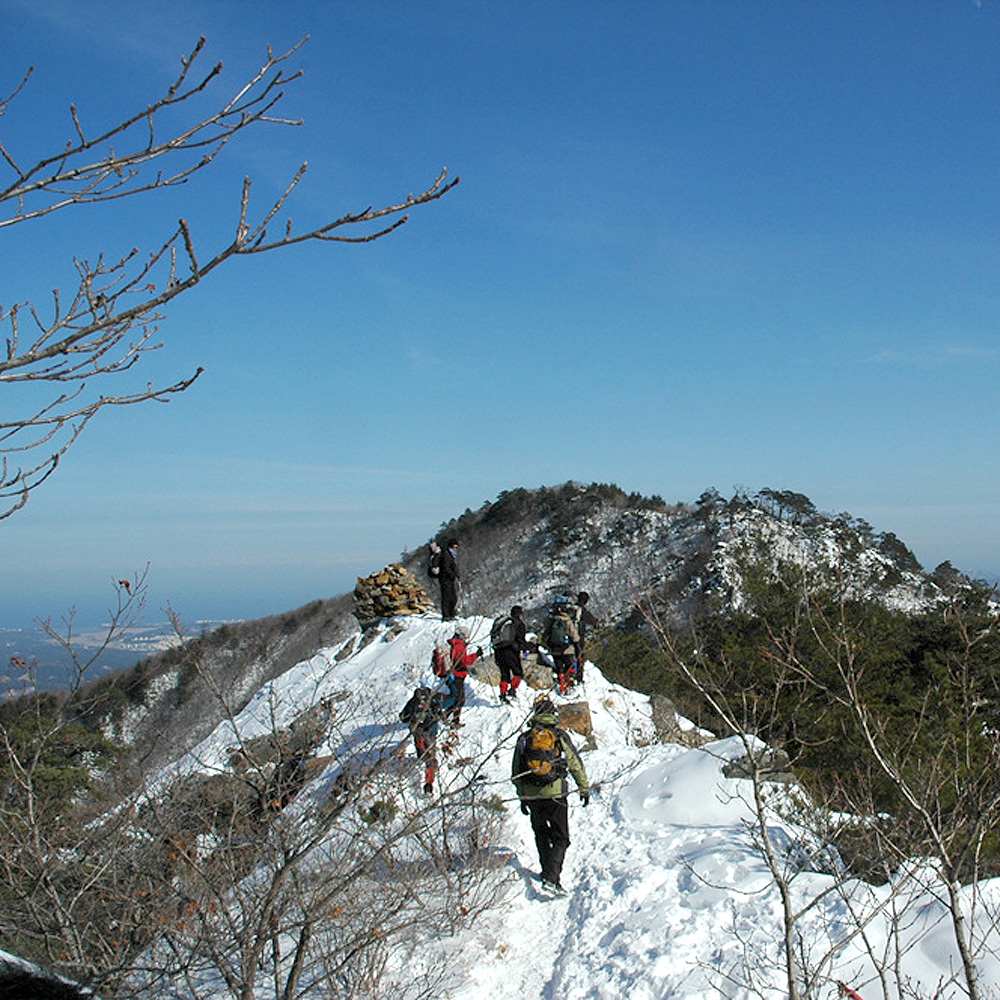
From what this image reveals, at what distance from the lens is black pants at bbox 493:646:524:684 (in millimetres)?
11109

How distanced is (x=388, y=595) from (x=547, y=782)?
1207cm

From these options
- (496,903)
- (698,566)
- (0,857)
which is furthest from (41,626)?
(698,566)

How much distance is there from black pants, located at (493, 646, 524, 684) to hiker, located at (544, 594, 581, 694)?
80 cm

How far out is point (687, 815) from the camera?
7.23 m

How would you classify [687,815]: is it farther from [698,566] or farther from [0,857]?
[698,566]

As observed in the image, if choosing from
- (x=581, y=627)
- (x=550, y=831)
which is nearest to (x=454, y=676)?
(x=581, y=627)

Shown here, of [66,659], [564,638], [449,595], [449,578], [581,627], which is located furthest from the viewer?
[449,595]

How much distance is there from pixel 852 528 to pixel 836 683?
1868 centimetres

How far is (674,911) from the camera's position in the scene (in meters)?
5.54

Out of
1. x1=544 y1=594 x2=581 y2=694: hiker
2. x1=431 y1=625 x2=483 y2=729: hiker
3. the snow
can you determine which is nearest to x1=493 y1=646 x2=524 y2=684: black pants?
x1=544 y1=594 x2=581 y2=694: hiker

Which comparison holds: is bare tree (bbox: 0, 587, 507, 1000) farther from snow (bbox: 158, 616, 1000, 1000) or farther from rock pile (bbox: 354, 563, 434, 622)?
rock pile (bbox: 354, 563, 434, 622)

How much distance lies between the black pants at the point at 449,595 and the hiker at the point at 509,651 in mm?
3996

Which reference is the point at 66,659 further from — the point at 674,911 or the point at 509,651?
the point at 509,651

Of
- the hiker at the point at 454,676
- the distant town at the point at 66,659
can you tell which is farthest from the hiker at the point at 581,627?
the distant town at the point at 66,659
